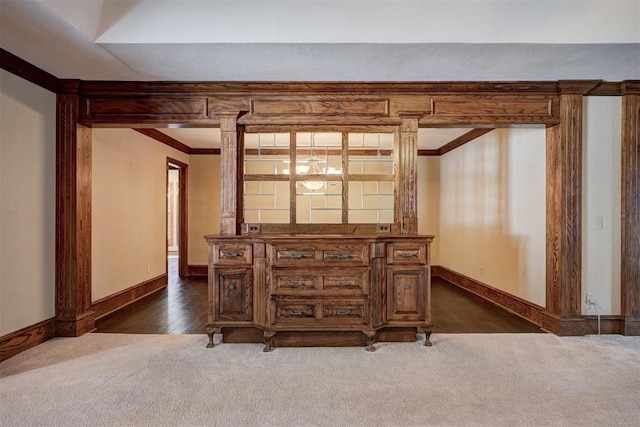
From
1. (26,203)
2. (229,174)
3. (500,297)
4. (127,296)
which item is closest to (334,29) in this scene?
(229,174)

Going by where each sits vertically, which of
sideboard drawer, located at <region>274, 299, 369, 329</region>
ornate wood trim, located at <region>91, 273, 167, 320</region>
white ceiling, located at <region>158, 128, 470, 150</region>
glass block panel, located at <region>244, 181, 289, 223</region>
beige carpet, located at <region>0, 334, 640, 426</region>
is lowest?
beige carpet, located at <region>0, 334, 640, 426</region>

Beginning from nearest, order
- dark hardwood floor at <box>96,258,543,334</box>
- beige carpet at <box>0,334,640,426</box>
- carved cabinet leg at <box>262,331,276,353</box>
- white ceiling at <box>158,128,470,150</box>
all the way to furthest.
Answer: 1. beige carpet at <box>0,334,640,426</box>
2. carved cabinet leg at <box>262,331,276,353</box>
3. dark hardwood floor at <box>96,258,543,334</box>
4. white ceiling at <box>158,128,470,150</box>

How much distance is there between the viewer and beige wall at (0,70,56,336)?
8.70 feet

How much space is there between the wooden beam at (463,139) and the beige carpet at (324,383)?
2852mm

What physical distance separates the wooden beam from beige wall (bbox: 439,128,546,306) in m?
0.08

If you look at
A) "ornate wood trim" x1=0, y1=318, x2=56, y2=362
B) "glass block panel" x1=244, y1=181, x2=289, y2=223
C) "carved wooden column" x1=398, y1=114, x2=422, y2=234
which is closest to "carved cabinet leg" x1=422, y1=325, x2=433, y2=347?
"carved wooden column" x1=398, y1=114, x2=422, y2=234

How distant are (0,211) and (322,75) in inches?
113

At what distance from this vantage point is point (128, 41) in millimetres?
2459

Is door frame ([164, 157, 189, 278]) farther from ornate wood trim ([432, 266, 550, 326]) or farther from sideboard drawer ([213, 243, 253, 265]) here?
ornate wood trim ([432, 266, 550, 326])

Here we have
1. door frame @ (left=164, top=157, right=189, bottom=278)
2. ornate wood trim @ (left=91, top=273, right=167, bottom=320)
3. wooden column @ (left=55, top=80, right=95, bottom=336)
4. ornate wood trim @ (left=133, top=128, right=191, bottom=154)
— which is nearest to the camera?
wooden column @ (left=55, top=80, right=95, bottom=336)

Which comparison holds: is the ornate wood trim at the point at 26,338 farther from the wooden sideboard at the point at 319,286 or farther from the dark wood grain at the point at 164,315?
the wooden sideboard at the point at 319,286

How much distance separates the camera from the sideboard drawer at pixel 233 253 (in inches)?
116

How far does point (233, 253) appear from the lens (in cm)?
295

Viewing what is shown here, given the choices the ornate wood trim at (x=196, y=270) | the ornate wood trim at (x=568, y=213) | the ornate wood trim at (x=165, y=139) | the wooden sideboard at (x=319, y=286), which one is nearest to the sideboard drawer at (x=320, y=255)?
the wooden sideboard at (x=319, y=286)
